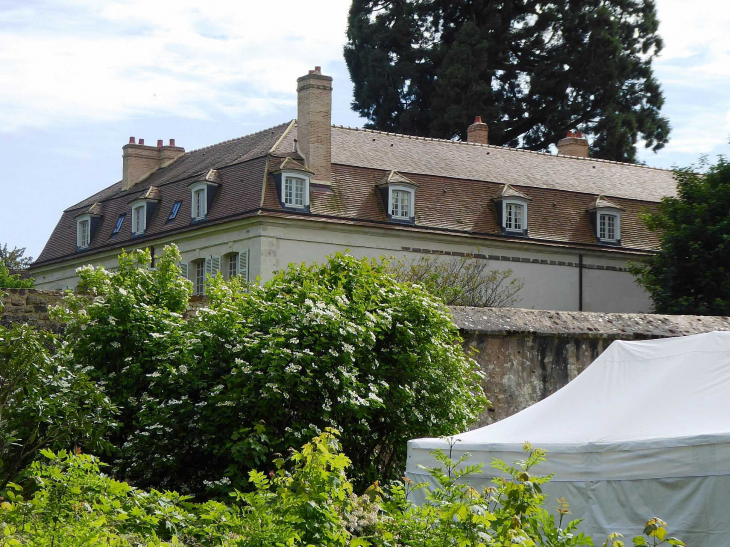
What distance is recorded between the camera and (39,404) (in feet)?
28.4

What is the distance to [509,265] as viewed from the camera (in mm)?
31797

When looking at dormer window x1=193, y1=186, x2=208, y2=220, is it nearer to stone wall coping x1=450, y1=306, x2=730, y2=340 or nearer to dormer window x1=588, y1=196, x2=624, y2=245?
dormer window x1=588, y1=196, x2=624, y2=245

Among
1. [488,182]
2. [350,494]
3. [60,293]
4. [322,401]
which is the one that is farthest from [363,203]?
[350,494]

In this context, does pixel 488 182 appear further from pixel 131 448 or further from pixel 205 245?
pixel 131 448

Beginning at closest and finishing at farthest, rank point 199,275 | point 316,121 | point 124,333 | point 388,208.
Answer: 1. point 124,333
2. point 316,121
3. point 388,208
4. point 199,275

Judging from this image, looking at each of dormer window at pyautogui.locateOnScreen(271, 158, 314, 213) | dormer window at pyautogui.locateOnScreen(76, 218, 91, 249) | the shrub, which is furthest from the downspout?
the shrub

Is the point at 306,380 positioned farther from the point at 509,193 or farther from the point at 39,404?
the point at 509,193

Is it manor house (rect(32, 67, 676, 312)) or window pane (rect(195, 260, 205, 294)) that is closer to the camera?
manor house (rect(32, 67, 676, 312))

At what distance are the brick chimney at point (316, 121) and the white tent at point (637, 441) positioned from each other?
2209 centimetres

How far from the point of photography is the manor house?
2994cm

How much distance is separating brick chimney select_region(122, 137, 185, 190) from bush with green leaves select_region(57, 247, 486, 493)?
27.4 m

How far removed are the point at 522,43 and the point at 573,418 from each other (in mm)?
36149

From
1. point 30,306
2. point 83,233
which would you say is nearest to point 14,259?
point 83,233

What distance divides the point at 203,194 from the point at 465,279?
858 cm
